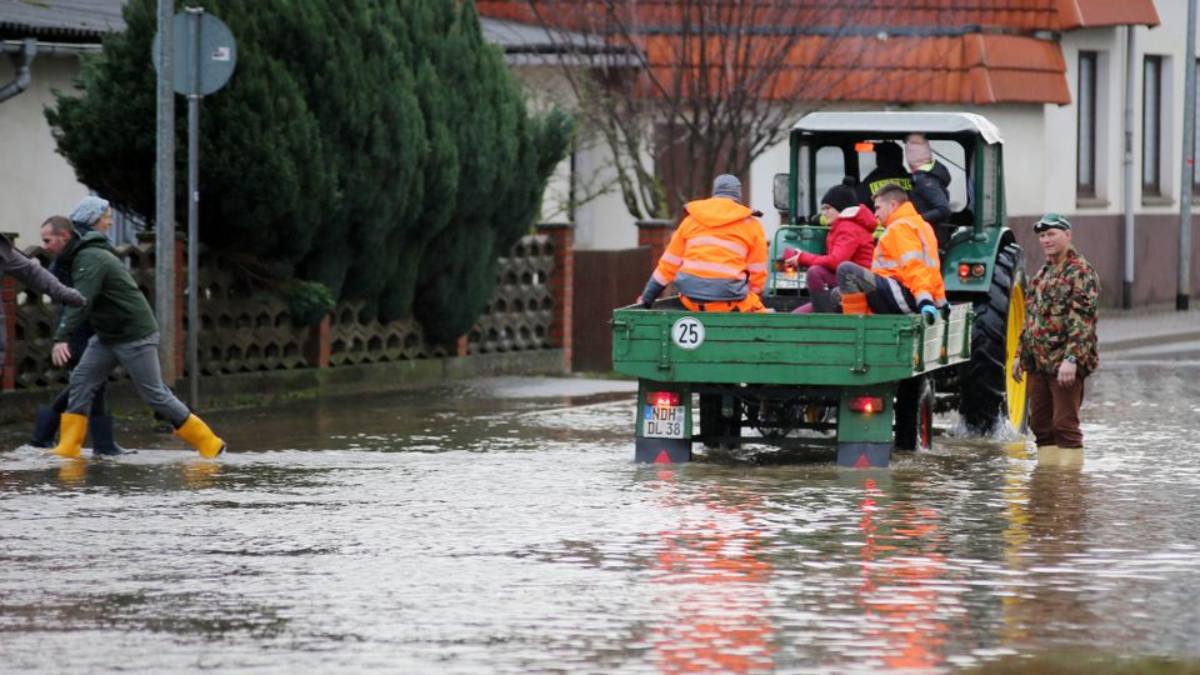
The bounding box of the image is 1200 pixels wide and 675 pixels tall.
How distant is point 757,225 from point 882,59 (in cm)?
1795

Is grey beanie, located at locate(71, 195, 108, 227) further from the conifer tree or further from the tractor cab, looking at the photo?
the tractor cab

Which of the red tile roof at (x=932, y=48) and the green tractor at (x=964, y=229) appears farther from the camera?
the red tile roof at (x=932, y=48)

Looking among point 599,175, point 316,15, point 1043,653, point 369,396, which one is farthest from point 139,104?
point 599,175

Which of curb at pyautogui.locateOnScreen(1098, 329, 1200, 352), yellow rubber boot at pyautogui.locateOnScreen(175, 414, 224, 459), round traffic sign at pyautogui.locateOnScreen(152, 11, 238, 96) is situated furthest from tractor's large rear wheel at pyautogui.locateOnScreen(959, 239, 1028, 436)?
curb at pyautogui.locateOnScreen(1098, 329, 1200, 352)

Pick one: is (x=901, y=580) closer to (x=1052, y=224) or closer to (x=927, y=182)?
(x=1052, y=224)

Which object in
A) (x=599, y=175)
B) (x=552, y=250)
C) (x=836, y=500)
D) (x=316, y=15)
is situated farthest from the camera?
(x=599, y=175)

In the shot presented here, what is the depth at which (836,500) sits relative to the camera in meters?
13.8

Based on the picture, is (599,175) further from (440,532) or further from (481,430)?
(440,532)

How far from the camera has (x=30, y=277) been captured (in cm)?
1567

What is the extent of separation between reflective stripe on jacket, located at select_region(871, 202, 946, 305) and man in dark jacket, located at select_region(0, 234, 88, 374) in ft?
16.6

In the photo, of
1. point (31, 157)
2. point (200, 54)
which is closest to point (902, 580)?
point (200, 54)

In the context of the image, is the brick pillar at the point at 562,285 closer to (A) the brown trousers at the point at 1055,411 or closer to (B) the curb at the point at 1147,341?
(B) the curb at the point at 1147,341

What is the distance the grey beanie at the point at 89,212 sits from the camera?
1612cm

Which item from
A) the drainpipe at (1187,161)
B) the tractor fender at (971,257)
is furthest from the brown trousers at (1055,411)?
the drainpipe at (1187,161)
